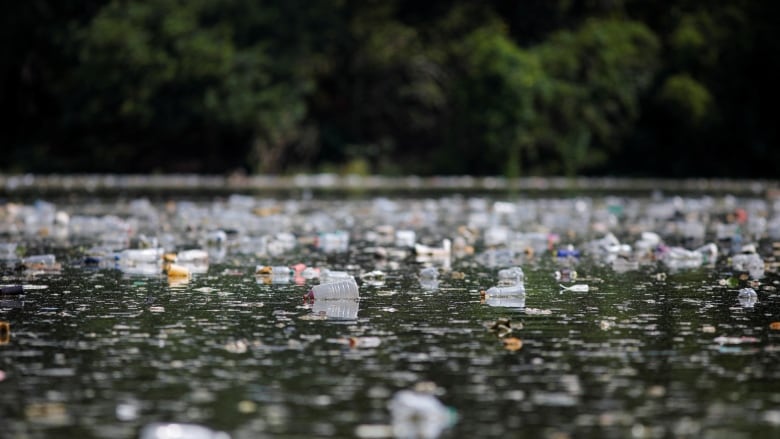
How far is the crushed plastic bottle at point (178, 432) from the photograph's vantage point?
22.1 ft

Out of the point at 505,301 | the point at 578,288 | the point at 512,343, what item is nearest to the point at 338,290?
the point at 505,301

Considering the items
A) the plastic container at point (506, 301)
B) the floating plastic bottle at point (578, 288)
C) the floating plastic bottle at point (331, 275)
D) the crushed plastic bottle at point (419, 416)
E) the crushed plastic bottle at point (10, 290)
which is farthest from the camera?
the floating plastic bottle at point (331, 275)

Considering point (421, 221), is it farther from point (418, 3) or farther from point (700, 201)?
point (418, 3)

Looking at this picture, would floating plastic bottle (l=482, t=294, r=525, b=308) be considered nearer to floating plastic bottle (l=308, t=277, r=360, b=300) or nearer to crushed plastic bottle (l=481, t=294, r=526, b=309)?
crushed plastic bottle (l=481, t=294, r=526, b=309)

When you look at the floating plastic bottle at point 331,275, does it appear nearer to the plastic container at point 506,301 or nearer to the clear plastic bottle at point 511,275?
the clear plastic bottle at point 511,275

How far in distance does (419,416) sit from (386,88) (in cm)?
5151

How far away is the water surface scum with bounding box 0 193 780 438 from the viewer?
7.58 meters

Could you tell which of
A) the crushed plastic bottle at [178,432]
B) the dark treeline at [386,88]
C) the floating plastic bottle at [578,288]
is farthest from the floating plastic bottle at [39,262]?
the dark treeline at [386,88]

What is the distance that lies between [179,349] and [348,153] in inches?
1915

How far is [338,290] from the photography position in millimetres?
13016

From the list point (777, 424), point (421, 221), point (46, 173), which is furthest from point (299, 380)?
point (46, 173)

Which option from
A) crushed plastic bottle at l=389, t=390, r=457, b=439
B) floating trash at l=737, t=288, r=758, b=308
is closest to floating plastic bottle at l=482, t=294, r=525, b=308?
floating trash at l=737, t=288, r=758, b=308

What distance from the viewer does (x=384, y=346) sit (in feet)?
32.9

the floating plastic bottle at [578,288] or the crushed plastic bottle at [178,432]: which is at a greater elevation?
the crushed plastic bottle at [178,432]
